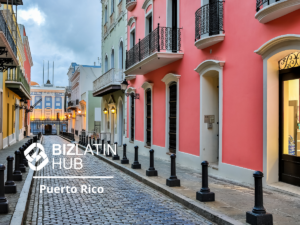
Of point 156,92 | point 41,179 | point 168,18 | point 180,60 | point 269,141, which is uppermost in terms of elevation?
point 168,18

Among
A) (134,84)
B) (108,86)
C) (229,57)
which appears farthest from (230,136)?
(108,86)

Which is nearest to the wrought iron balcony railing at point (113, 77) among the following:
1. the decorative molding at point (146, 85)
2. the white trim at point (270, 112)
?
the decorative molding at point (146, 85)

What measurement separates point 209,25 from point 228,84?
1.93 metres

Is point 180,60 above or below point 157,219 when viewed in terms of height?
above

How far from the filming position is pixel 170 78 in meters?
13.4

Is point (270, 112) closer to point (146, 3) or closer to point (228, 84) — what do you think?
point (228, 84)

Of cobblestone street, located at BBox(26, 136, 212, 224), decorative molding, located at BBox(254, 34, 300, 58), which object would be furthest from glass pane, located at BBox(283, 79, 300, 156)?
cobblestone street, located at BBox(26, 136, 212, 224)

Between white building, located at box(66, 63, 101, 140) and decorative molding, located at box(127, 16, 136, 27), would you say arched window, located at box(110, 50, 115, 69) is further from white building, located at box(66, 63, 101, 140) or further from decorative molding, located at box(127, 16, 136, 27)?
white building, located at box(66, 63, 101, 140)

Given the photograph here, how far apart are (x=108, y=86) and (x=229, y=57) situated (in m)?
12.9

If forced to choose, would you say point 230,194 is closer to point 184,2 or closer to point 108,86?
point 184,2

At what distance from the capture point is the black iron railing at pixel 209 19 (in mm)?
9633

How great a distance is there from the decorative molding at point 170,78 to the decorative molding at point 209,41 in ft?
7.49

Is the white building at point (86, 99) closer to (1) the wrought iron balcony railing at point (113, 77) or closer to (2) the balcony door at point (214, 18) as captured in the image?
(1) the wrought iron balcony railing at point (113, 77)

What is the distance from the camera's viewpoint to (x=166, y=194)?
25.1 feet
